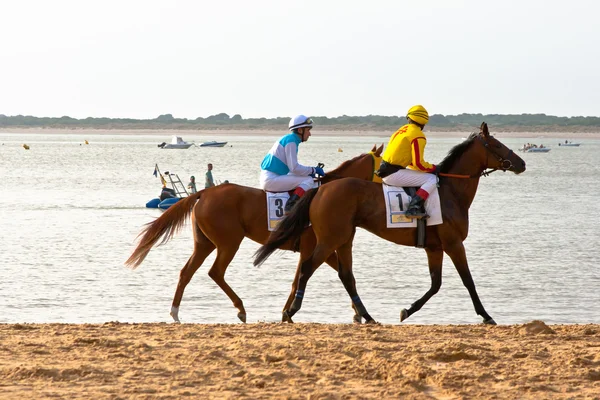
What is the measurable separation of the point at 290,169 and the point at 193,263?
1.62 meters

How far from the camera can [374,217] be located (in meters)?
11.5

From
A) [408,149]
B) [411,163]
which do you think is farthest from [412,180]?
[408,149]

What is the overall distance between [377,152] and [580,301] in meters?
5.05

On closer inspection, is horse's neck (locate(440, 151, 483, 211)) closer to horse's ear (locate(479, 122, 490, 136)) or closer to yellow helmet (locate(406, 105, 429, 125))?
horse's ear (locate(479, 122, 490, 136))

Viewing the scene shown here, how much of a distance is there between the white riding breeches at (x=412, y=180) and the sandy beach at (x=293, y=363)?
72.0 inches

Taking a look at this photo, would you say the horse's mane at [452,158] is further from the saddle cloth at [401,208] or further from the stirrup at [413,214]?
the stirrup at [413,214]

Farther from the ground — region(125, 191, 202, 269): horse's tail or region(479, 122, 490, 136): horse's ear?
region(479, 122, 490, 136): horse's ear

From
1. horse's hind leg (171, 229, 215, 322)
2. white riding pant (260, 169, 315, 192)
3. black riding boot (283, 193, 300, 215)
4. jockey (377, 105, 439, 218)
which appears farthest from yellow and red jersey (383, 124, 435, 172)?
horse's hind leg (171, 229, 215, 322)

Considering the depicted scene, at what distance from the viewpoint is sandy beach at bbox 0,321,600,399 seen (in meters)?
7.54

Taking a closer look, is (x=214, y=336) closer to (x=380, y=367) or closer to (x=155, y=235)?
(x=380, y=367)

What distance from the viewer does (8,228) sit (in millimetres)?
27641

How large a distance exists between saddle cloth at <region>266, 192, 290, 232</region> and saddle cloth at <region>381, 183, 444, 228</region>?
123 centimetres

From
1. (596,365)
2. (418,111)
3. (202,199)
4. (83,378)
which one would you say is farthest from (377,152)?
(83,378)

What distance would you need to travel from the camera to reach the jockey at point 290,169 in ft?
39.6
